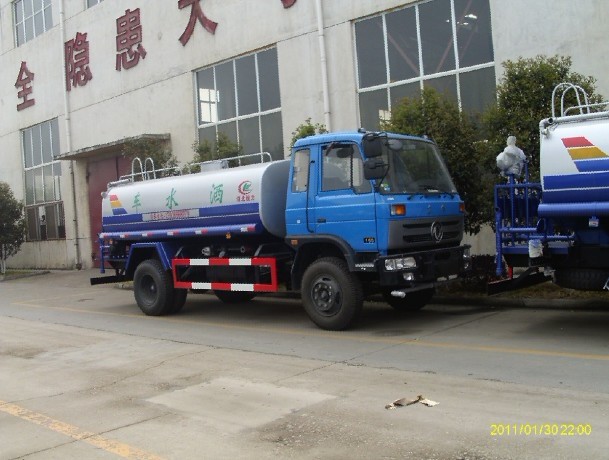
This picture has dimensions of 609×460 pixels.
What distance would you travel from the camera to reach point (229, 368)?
289 inches

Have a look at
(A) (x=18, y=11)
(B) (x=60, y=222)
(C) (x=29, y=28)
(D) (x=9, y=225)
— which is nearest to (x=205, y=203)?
(B) (x=60, y=222)

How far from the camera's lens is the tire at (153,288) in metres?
11.8

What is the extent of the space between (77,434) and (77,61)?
22279mm

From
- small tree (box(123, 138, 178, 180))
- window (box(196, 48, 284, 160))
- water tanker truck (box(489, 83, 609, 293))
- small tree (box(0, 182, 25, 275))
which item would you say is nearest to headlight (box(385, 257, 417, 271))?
water tanker truck (box(489, 83, 609, 293))

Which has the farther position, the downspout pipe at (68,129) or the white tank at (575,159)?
the downspout pipe at (68,129)

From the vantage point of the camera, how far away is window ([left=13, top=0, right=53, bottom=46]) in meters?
26.6

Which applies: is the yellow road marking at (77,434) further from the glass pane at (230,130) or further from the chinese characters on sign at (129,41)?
the chinese characters on sign at (129,41)

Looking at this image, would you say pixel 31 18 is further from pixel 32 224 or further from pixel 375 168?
pixel 375 168

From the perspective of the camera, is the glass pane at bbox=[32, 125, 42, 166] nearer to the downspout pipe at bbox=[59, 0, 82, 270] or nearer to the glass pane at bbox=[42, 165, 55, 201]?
the glass pane at bbox=[42, 165, 55, 201]

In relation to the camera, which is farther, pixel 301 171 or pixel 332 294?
pixel 301 171

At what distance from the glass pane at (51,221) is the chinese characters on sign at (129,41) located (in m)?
7.68

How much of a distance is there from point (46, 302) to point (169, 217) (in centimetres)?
646

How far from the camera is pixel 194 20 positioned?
19453 millimetres

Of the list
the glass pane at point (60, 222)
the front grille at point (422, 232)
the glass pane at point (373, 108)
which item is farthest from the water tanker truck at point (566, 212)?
the glass pane at point (60, 222)
